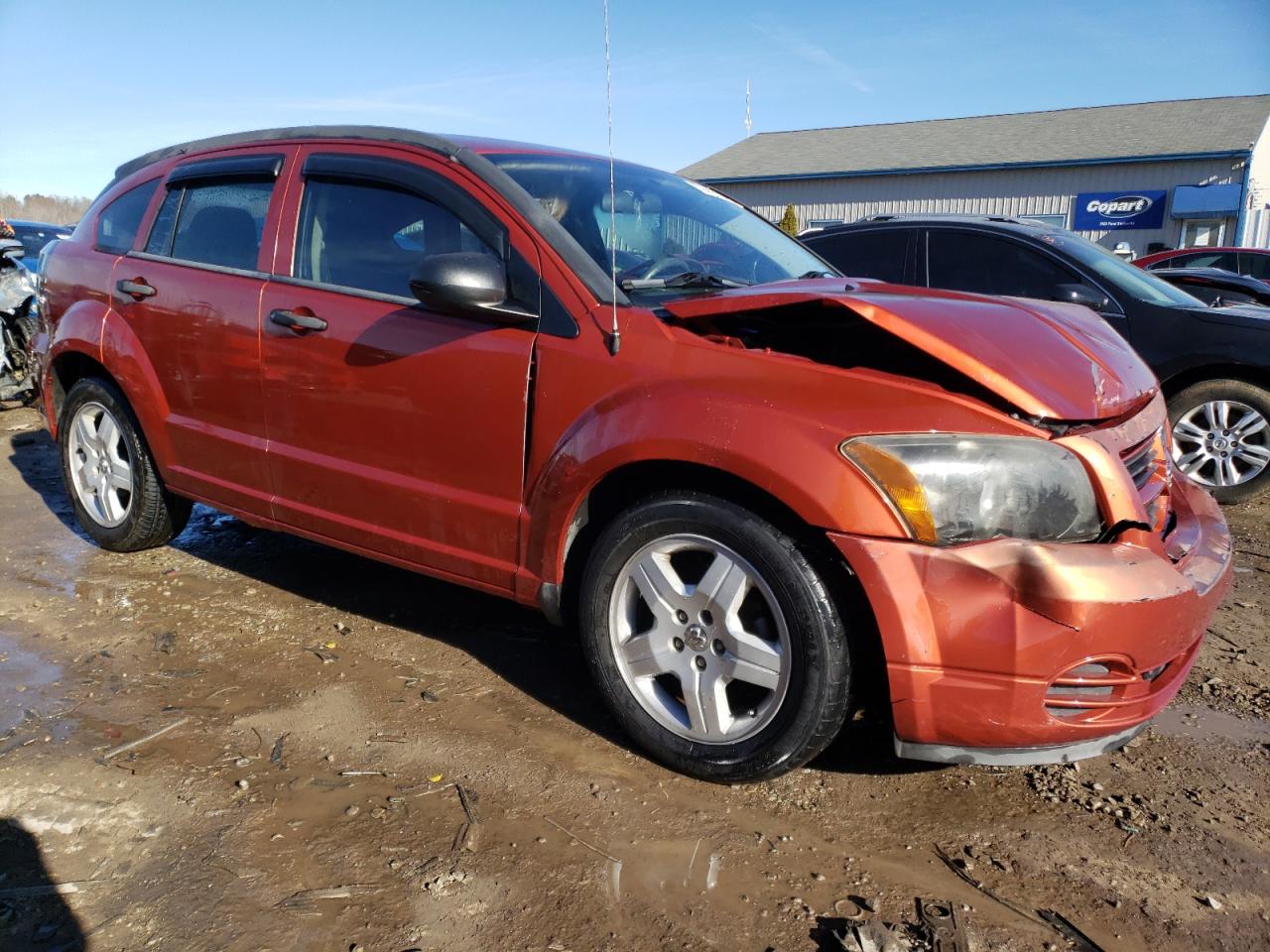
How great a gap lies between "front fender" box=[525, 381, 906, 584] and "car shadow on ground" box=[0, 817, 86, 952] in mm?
1420

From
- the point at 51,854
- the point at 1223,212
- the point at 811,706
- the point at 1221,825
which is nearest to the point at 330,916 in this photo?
the point at 51,854

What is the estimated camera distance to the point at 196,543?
4.85 metres

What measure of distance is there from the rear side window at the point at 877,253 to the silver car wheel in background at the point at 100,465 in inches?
167

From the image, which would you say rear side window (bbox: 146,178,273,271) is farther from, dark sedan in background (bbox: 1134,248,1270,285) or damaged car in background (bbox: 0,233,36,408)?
dark sedan in background (bbox: 1134,248,1270,285)

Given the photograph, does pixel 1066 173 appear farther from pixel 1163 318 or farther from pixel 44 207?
pixel 44 207

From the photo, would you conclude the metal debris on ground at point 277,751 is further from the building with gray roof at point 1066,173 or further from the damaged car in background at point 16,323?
the building with gray roof at point 1066,173

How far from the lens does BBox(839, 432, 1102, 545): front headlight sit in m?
2.21

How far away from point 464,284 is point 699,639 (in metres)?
1.21

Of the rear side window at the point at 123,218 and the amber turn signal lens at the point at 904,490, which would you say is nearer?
the amber turn signal lens at the point at 904,490

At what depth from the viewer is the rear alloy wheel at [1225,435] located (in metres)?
5.61

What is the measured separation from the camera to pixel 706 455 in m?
2.43

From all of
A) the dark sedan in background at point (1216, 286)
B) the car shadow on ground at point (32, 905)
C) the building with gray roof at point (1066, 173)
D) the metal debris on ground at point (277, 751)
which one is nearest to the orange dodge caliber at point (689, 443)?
the metal debris on ground at point (277, 751)

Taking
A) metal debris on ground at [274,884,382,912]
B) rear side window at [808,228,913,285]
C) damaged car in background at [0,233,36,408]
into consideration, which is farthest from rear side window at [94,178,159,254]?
damaged car in background at [0,233,36,408]

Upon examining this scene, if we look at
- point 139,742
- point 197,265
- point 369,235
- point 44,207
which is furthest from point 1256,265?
point 44,207
